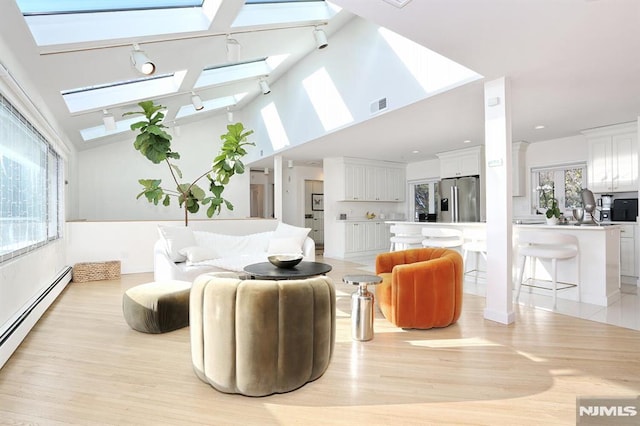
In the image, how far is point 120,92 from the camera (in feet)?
18.1

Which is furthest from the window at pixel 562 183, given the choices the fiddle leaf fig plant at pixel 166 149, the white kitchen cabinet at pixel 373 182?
the fiddle leaf fig plant at pixel 166 149

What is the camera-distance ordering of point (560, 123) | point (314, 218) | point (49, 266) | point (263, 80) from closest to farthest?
point (49, 266)
point (560, 123)
point (263, 80)
point (314, 218)

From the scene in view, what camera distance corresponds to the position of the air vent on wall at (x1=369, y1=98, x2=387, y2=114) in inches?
186

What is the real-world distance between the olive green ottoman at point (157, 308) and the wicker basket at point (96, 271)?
2989mm

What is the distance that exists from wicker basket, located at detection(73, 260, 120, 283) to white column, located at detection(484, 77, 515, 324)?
18.5 feet

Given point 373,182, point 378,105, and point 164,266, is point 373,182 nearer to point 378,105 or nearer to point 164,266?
point 378,105

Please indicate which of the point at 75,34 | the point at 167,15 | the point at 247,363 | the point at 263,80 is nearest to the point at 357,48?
the point at 263,80

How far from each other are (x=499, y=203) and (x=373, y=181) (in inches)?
206

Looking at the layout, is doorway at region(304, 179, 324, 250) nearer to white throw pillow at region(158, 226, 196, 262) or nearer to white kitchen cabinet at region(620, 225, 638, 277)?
white throw pillow at region(158, 226, 196, 262)

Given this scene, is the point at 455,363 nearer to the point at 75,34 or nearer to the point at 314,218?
the point at 75,34

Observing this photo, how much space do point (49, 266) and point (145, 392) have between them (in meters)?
3.41

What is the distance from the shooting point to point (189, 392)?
209 centimetres

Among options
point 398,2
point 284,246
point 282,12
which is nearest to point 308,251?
point 284,246

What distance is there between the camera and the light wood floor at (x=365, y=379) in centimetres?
185
